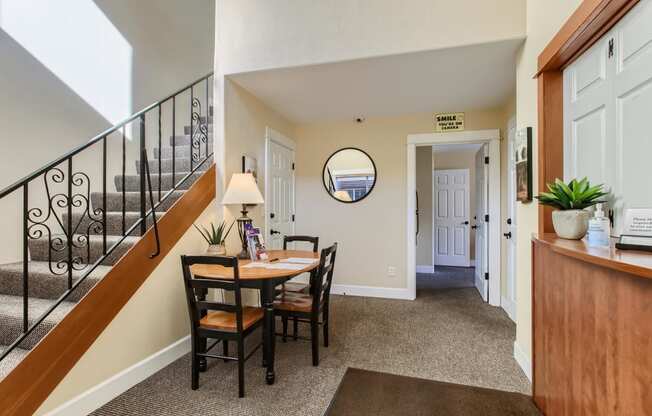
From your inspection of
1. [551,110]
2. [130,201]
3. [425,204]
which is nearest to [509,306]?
[551,110]

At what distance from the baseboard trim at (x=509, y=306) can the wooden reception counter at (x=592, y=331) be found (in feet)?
4.75

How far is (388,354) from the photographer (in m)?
2.49

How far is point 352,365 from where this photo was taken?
2.31 metres

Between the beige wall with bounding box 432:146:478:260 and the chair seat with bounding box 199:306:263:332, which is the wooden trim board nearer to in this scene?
the chair seat with bounding box 199:306:263:332

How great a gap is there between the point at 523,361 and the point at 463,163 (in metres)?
4.75

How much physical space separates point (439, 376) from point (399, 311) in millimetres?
1333

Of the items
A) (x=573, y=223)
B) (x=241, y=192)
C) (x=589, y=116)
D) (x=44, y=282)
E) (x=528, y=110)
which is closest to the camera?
(x=573, y=223)

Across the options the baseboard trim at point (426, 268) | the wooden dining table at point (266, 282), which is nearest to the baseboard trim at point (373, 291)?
the baseboard trim at point (426, 268)

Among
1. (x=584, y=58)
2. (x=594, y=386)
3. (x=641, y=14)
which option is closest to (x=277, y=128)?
(x=584, y=58)

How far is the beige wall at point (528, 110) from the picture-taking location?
197 centimetres

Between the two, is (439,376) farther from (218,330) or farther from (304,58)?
(304,58)

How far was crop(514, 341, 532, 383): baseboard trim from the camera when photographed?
7.01ft

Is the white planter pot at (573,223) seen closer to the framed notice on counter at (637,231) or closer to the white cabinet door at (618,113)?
the white cabinet door at (618,113)

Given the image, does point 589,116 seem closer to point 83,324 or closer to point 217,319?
point 217,319
